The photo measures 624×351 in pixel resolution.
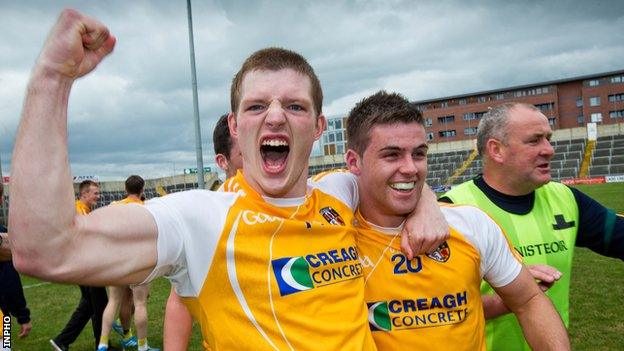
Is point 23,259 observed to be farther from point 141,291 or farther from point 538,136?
point 141,291

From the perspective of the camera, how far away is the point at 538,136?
3359 millimetres

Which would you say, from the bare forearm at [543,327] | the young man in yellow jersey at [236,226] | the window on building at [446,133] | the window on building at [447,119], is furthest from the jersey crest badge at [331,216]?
the window on building at [447,119]

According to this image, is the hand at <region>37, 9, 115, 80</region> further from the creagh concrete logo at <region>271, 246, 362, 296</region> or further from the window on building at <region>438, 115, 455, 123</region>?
the window on building at <region>438, 115, 455, 123</region>

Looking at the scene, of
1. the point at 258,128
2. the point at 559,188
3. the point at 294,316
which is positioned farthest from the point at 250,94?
the point at 559,188

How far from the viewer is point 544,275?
8.21 ft

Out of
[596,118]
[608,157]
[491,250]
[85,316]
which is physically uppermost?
[596,118]

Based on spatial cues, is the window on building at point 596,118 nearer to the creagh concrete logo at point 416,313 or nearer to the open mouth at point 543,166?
the open mouth at point 543,166

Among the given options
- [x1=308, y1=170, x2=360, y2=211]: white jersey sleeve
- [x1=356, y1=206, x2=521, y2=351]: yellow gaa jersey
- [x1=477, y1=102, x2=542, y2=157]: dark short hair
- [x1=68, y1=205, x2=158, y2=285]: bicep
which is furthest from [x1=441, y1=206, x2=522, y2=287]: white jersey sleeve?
[x1=68, y1=205, x2=158, y2=285]: bicep

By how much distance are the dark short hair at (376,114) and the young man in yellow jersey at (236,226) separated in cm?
26

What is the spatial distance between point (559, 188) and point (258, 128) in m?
2.47

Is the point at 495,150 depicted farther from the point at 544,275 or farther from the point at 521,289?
the point at 521,289

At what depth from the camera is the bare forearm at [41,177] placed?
125 centimetres

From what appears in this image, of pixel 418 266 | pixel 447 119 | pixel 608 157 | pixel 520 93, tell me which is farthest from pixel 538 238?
pixel 447 119

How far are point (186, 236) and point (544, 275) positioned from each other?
1.86 meters
